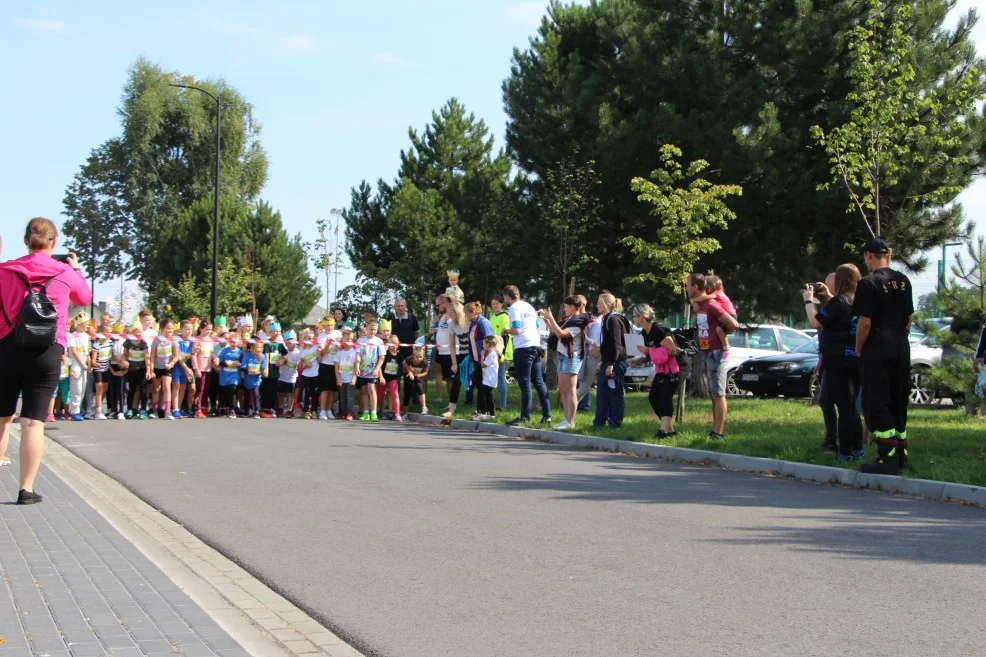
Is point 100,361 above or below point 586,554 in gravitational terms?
above

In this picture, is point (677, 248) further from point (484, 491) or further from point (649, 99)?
point (484, 491)

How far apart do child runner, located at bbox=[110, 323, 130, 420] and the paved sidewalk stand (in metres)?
11.9

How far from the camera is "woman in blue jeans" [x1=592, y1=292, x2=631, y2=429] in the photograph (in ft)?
51.1

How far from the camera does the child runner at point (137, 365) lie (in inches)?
781

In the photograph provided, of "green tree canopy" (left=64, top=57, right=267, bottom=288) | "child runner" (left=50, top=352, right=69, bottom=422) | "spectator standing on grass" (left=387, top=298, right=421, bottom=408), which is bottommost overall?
"child runner" (left=50, top=352, right=69, bottom=422)

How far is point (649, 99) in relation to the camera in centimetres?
2378

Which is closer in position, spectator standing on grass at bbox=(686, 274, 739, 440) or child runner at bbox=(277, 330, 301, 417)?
spectator standing on grass at bbox=(686, 274, 739, 440)

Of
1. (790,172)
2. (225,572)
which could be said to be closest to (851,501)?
(225,572)

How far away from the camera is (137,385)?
20312mm

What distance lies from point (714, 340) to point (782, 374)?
9.63 m

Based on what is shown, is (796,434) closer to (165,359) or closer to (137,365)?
(165,359)

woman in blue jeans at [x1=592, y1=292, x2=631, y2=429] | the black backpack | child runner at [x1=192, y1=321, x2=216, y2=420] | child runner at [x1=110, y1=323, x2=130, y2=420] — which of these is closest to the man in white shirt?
woman in blue jeans at [x1=592, y1=292, x2=631, y2=429]

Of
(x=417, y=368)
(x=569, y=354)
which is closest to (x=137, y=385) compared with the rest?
(x=417, y=368)

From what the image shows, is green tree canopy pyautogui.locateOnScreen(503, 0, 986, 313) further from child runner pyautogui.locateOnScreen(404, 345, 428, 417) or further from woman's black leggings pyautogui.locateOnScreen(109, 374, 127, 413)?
woman's black leggings pyautogui.locateOnScreen(109, 374, 127, 413)
